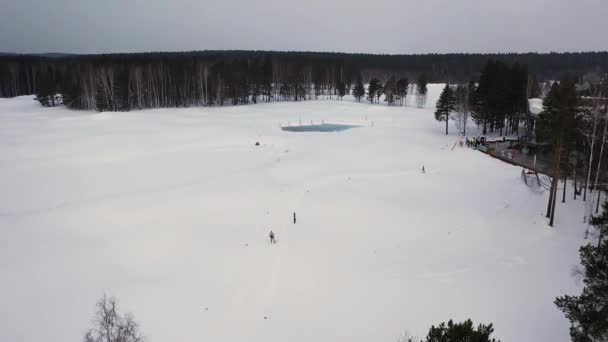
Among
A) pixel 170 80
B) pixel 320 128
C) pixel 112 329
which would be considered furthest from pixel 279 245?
pixel 170 80

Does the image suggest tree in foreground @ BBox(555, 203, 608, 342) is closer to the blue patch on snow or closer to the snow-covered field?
the snow-covered field

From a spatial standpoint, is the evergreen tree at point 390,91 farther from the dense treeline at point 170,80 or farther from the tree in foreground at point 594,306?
the tree in foreground at point 594,306

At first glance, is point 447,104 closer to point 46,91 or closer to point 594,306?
point 594,306

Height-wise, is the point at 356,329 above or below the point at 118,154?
below

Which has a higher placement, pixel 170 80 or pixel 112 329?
pixel 170 80

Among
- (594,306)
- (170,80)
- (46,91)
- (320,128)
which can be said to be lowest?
(594,306)

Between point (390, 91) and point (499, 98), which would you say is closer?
point (499, 98)

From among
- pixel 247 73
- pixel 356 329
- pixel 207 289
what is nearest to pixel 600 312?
pixel 356 329

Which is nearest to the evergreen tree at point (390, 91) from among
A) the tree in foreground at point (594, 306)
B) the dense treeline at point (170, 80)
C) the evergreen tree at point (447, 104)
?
the dense treeline at point (170, 80)

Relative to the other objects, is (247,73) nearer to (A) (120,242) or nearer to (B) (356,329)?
(A) (120,242)
